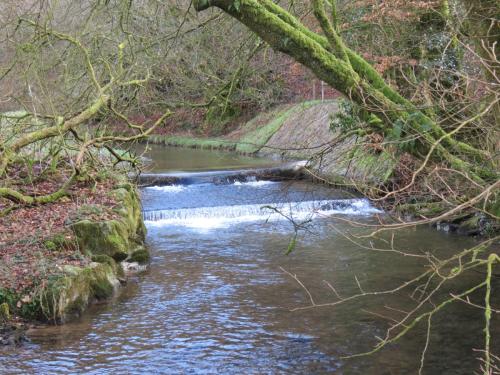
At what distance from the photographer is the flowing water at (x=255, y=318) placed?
6277 mm

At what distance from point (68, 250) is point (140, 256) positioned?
5.48ft

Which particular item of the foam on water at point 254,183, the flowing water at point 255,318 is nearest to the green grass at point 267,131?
the foam on water at point 254,183

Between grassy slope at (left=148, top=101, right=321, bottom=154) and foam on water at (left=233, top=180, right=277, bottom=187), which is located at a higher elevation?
grassy slope at (left=148, top=101, right=321, bottom=154)

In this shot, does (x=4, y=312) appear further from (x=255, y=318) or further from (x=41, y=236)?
(x=255, y=318)

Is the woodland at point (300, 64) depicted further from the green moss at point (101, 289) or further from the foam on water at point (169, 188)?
the foam on water at point (169, 188)

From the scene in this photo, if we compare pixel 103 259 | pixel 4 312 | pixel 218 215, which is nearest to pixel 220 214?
pixel 218 215

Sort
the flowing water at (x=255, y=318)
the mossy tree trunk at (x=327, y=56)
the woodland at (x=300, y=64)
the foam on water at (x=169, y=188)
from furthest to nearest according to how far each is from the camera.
Answer: 1. the foam on water at (x=169, y=188)
2. the flowing water at (x=255, y=318)
3. the mossy tree trunk at (x=327, y=56)
4. the woodland at (x=300, y=64)

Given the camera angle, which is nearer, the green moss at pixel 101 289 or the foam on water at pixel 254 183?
the green moss at pixel 101 289

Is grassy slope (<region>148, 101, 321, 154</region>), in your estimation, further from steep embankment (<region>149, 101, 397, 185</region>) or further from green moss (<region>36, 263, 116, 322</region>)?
green moss (<region>36, 263, 116, 322</region>)

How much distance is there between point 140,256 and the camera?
1020cm

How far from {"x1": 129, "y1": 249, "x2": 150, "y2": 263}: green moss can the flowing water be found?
0.61 feet

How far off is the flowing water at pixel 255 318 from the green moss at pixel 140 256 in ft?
0.61

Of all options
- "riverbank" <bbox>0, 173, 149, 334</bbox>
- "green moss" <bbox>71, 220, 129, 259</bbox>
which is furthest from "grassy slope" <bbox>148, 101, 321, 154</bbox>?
"green moss" <bbox>71, 220, 129, 259</bbox>

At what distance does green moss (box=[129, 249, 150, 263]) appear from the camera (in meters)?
10.1
